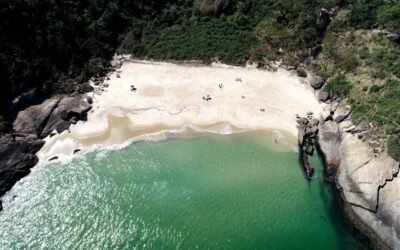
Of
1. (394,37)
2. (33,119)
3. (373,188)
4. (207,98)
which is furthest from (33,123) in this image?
(394,37)

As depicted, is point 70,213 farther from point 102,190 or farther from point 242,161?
point 242,161

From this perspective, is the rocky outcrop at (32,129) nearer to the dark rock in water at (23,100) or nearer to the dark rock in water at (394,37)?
the dark rock in water at (23,100)

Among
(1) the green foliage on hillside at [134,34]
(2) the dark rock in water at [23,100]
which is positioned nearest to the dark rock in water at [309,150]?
(1) the green foliage on hillside at [134,34]

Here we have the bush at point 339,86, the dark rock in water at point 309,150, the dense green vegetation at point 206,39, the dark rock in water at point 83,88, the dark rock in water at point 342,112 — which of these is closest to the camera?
the dark rock in water at point 309,150

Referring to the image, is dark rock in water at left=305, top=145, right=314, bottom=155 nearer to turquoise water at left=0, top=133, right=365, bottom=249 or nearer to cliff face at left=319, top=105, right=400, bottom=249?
turquoise water at left=0, top=133, right=365, bottom=249

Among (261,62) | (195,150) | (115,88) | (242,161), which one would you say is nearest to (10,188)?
(115,88)

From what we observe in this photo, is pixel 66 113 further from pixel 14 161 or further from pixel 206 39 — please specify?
pixel 206 39

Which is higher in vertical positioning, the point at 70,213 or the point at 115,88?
→ the point at 115,88
